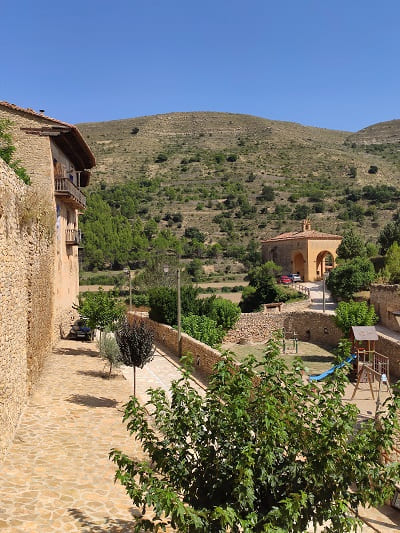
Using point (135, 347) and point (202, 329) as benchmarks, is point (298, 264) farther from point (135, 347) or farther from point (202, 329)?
point (135, 347)

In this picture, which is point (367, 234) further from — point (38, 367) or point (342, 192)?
point (38, 367)

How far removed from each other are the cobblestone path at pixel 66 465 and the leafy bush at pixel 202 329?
10437mm

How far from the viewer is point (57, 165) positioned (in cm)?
1955

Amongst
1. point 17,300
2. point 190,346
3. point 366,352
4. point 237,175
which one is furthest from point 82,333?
point 237,175

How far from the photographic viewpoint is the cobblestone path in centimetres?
652

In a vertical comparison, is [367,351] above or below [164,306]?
below

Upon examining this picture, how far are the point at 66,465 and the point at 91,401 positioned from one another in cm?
419

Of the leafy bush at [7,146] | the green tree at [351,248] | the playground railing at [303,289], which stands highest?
the leafy bush at [7,146]

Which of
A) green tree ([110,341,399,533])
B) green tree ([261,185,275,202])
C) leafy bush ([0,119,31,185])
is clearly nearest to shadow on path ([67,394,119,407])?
leafy bush ([0,119,31,185])

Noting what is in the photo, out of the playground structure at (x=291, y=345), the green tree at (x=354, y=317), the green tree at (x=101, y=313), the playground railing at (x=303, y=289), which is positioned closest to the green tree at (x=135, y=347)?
the green tree at (x=101, y=313)

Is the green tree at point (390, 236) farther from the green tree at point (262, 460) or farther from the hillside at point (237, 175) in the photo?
the green tree at point (262, 460)

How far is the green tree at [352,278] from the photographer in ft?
115

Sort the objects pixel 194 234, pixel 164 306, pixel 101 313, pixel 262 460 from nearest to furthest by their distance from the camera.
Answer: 1. pixel 262 460
2. pixel 101 313
3. pixel 164 306
4. pixel 194 234

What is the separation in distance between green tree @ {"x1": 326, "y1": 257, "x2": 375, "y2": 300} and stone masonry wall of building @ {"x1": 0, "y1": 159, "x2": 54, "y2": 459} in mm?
25658
